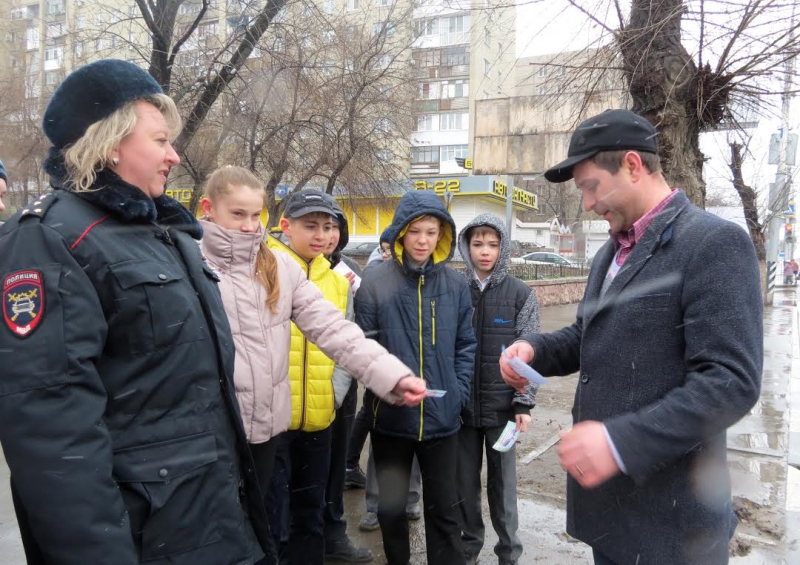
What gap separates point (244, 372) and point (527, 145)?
35.3ft

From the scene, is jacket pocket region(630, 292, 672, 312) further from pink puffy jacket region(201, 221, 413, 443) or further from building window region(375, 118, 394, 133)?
building window region(375, 118, 394, 133)

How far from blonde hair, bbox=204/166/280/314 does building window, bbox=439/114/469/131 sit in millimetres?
39212

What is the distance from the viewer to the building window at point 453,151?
39781mm

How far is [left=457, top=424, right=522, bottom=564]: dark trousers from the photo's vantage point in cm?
327

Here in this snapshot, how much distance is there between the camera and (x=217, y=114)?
1176 centimetres

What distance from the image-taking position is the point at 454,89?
40.4 m

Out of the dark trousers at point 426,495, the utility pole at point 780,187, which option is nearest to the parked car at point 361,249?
the utility pole at point 780,187

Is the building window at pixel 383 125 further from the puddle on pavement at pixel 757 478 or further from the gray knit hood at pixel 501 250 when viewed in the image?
the gray knit hood at pixel 501 250

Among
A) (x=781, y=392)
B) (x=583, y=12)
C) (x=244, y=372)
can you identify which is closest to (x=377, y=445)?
(x=244, y=372)

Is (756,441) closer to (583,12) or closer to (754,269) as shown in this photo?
(583,12)

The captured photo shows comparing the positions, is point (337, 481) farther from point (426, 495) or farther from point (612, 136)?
point (612, 136)

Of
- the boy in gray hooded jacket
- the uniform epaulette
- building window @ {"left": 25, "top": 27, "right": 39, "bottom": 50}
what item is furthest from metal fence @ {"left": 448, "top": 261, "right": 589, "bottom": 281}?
the uniform epaulette

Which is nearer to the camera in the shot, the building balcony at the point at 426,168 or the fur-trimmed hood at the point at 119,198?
the fur-trimmed hood at the point at 119,198

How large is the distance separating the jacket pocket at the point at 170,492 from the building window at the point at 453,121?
40612 mm
